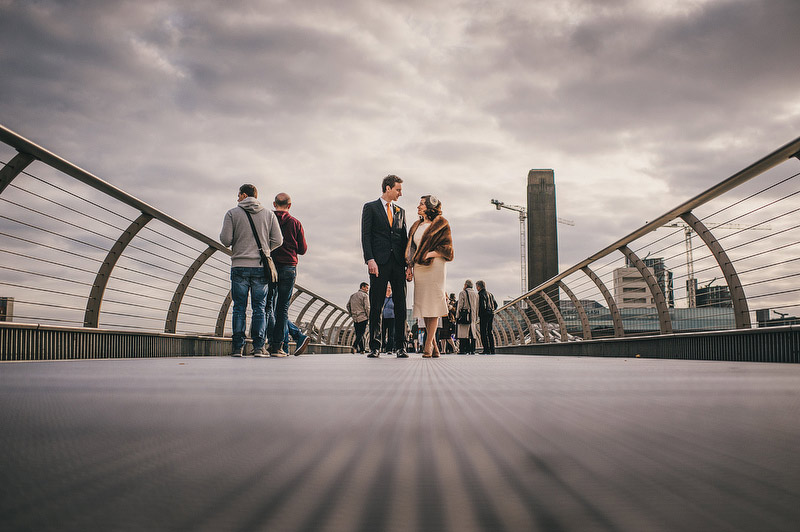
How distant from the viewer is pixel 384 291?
22.1ft

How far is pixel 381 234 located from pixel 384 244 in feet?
0.39

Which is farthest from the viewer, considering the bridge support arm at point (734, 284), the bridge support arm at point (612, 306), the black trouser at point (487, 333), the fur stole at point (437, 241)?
the black trouser at point (487, 333)

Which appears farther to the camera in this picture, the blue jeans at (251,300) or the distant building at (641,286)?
the blue jeans at (251,300)

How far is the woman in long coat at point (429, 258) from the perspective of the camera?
620cm

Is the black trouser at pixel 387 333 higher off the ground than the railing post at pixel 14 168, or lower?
lower

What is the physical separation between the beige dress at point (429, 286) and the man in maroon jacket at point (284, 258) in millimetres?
1563

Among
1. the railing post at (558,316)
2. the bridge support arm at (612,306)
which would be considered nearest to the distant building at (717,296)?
the bridge support arm at (612,306)

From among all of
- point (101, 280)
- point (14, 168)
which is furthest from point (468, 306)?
point (14, 168)

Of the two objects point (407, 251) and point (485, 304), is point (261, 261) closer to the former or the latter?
point (407, 251)

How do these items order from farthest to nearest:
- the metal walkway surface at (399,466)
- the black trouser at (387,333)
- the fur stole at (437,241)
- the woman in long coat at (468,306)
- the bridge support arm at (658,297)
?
the woman in long coat at (468,306) < the black trouser at (387,333) < the fur stole at (437,241) < the bridge support arm at (658,297) < the metal walkway surface at (399,466)

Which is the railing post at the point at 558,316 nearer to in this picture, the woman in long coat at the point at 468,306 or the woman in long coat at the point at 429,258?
the woman in long coat at the point at 468,306

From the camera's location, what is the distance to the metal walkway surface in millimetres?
436

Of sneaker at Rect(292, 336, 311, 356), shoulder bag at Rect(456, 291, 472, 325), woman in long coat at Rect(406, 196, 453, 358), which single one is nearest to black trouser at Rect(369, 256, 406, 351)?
woman in long coat at Rect(406, 196, 453, 358)

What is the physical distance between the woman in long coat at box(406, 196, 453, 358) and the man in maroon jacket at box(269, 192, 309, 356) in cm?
143
